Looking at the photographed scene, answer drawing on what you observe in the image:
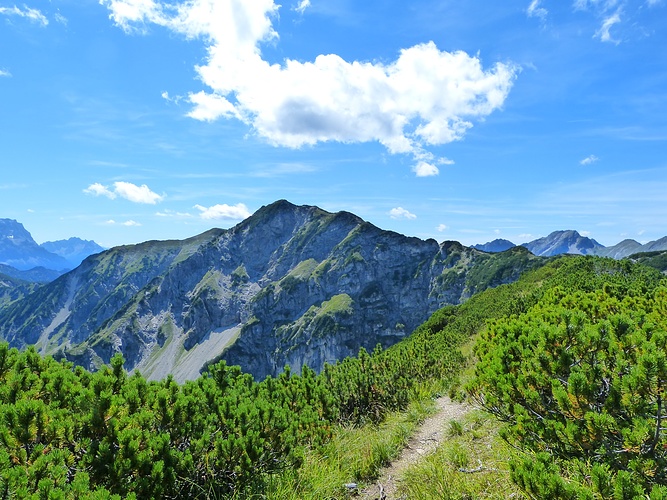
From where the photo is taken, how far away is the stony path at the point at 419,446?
277 inches

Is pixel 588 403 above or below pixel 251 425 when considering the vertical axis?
above

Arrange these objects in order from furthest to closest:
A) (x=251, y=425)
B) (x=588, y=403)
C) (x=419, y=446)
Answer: (x=419, y=446), (x=251, y=425), (x=588, y=403)

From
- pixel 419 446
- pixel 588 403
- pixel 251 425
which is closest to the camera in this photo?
pixel 588 403

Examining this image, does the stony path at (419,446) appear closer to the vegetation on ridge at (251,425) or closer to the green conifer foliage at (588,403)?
the vegetation on ridge at (251,425)

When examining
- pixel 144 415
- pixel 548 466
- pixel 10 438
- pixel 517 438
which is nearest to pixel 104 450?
pixel 144 415

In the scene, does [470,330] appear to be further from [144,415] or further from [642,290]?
[144,415]

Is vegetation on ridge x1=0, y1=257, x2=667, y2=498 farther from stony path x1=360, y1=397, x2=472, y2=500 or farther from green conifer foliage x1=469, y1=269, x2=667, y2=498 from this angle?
stony path x1=360, y1=397, x2=472, y2=500

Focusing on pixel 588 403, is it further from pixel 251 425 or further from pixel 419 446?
pixel 419 446

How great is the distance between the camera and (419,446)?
367 inches

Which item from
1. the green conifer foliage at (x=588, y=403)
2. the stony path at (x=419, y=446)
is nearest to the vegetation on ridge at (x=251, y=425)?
A: the green conifer foliage at (x=588, y=403)

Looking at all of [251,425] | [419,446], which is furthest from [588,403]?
[419,446]

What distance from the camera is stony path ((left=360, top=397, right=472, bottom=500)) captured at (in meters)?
7.03

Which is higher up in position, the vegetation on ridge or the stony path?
the vegetation on ridge

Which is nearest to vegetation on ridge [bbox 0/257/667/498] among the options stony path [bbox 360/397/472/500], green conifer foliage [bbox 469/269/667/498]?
green conifer foliage [bbox 469/269/667/498]
